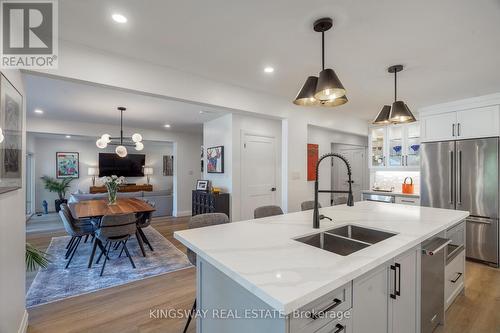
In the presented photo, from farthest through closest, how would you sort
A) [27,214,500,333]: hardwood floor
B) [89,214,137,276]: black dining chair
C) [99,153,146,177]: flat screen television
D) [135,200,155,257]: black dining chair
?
1. [99,153,146,177]: flat screen television
2. [135,200,155,257]: black dining chair
3. [89,214,137,276]: black dining chair
4. [27,214,500,333]: hardwood floor

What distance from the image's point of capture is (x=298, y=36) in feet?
6.75

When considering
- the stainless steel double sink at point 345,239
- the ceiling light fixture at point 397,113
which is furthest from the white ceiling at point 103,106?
the stainless steel double sink at point 345,239

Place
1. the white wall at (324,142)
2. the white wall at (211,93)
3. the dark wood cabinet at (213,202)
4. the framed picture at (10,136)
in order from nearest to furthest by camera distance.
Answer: the framed picture at (10,136)
the white wall at (211,93)
the dark wood cabinet at (213,202)
the white wall at (324,142)

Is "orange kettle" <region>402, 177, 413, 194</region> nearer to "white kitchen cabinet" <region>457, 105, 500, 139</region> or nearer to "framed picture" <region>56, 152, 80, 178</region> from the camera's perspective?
"white kitchen cabinet" <region>457, 105, 500, 139</region>

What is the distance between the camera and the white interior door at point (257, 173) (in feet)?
14.8

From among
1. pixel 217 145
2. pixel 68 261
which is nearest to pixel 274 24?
pixel 217 145

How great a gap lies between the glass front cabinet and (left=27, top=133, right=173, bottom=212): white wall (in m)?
6.43

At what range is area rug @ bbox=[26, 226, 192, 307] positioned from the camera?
2648mm

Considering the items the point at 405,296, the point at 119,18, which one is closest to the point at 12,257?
the point at 119,18

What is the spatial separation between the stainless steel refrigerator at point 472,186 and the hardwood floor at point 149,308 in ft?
1.65

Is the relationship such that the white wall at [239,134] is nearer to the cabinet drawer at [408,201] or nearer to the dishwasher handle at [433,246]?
the cabinet drawer at [408,201]

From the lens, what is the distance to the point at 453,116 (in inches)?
152

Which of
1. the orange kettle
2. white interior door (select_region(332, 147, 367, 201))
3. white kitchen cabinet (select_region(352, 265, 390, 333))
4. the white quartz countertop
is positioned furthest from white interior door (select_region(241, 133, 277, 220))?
white kitchen cabinet (select_region(352, 265, 390, 333))

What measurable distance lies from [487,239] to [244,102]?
4.06 metres
